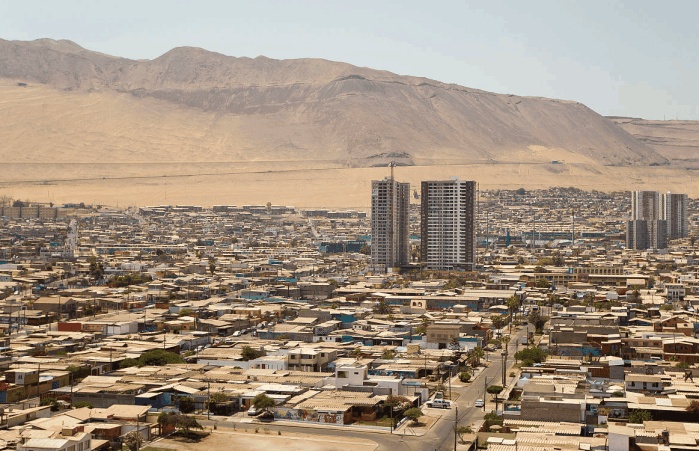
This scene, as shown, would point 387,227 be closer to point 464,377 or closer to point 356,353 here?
point 356,353

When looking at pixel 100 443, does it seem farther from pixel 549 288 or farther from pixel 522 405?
pixel 549 288

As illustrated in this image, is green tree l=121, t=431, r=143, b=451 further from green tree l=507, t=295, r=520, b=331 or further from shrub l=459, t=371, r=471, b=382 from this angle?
green tree l=507, t=295, r=520, b=331

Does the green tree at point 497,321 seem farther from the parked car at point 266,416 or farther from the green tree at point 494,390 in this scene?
the parked car at point 266,416

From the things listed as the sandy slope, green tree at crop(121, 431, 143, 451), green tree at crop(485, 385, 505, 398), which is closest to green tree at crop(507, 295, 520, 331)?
green tree at crop(485, 385, 505, 398)

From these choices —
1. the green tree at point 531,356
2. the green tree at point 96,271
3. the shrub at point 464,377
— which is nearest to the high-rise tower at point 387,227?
the green tree at point 96,271

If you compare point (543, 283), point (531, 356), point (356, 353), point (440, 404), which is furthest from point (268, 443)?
point (543, 283)

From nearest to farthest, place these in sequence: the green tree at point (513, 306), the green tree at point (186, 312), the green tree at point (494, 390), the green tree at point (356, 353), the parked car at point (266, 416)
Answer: the parked car at point (266, 416) → the green tree at point (494, 390) → the green tree at point (356, 353) → the green tree at point (186, 312) → the green tree at point (513, 306)

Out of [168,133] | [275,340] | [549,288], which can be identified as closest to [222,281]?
[549,288]
